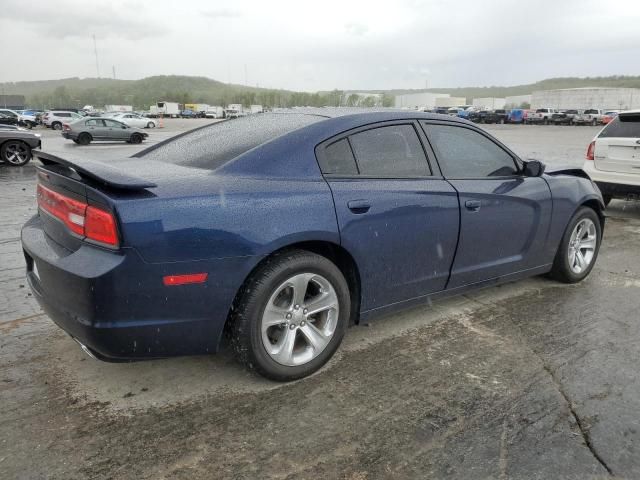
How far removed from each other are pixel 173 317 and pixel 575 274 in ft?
12.1

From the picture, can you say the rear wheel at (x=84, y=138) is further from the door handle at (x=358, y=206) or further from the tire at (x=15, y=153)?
the door handle at (x=358, y=206)

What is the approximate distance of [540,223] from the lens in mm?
4285

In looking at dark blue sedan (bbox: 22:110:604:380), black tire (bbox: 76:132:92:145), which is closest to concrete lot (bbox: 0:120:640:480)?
dark blue sedan (bbox: 22:110:604:380)

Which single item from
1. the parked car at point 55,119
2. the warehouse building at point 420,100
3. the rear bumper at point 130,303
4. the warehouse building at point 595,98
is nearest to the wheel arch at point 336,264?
the rear bumper at point 130,303

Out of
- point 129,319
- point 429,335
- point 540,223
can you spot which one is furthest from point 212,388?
point 540,223

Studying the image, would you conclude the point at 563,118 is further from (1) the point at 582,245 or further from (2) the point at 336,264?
(2) the point at 336,264

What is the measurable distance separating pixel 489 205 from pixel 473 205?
0.62 feet

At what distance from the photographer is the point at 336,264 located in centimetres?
321

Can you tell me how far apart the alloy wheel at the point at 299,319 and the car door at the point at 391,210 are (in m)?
0.28

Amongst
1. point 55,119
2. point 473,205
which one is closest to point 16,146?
point 473,205

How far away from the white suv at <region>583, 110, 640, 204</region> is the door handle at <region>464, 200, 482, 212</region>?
16.2 feet

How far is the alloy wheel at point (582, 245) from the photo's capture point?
475 cm

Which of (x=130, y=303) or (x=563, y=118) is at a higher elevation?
(x=130, y=303)

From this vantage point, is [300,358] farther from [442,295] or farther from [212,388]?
[442,295]
